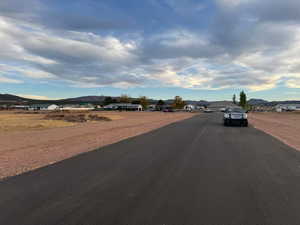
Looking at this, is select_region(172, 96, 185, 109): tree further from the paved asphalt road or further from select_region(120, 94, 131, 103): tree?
the paved asphalt road

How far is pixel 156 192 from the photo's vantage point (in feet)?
15.5

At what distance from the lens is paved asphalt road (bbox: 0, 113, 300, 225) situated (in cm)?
366

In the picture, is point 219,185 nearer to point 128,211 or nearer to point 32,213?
point 128,211

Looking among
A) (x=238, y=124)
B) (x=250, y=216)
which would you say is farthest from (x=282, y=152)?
(x=238, y=124)

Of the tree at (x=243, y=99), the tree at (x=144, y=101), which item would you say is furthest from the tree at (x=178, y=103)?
the tree at (x=243, y=99)

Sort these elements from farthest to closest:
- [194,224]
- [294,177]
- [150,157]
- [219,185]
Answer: [150,157] → [294,177] → [219,185] → [194,224]

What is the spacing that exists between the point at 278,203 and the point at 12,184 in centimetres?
555

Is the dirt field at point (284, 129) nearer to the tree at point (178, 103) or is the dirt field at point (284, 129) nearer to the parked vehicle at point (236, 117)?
the parked vehicle at point (236, 117)

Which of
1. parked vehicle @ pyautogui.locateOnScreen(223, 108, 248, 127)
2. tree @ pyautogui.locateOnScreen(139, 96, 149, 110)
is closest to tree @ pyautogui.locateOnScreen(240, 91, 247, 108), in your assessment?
tree @ pyautogui.locateOnScreen(139, 96, 149, 110)

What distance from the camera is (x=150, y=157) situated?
805cm

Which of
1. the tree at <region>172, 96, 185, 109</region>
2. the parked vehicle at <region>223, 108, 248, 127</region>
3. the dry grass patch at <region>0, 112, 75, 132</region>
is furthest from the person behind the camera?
the tree at <region>172, 96, 185, 109</region>

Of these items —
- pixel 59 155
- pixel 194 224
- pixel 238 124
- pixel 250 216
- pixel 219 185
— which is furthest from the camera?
pixel 238 124

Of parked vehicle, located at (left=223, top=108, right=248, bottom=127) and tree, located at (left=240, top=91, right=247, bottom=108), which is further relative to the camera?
tree, located at (left=240, top=91, right=247, bottom=108)

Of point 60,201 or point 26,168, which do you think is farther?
point 26,168
